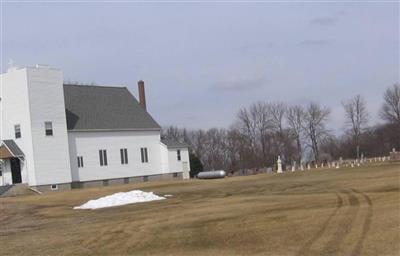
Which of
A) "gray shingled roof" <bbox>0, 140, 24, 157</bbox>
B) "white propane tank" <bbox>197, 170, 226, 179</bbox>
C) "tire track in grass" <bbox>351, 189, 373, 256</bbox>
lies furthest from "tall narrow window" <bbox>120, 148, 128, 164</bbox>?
"tire track in grass" <bbox>351, 189, 373, 256</bbox>

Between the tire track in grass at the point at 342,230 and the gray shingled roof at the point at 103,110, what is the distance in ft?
135

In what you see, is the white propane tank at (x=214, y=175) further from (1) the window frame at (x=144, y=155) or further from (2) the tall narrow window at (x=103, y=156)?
(2) the tall narrow window at (x=103, y=156)

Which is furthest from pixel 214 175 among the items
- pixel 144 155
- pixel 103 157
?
pixel 103 157

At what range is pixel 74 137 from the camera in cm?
5631

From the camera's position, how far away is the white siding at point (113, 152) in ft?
186

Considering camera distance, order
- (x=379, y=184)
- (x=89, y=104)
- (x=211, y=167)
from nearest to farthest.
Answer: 1. (x=379, y=184)
2. (x=89, y=104)
3. (x=211, y=167)

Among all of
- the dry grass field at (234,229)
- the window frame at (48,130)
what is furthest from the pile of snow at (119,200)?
the window frame at (48,130)

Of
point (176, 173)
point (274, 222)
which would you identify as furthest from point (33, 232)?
point (176, 173)

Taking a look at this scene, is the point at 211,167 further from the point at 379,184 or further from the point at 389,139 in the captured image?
the point at 379,184

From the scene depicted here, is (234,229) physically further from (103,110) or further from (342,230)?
(103,110)

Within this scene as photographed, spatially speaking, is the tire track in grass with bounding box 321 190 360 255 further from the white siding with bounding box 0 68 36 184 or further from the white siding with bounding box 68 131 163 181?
the white siding with bounding box 68 131 163 181

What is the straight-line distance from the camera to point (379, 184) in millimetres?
26141

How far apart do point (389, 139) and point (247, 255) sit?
105819 millimetres

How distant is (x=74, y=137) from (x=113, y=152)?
499 cm
